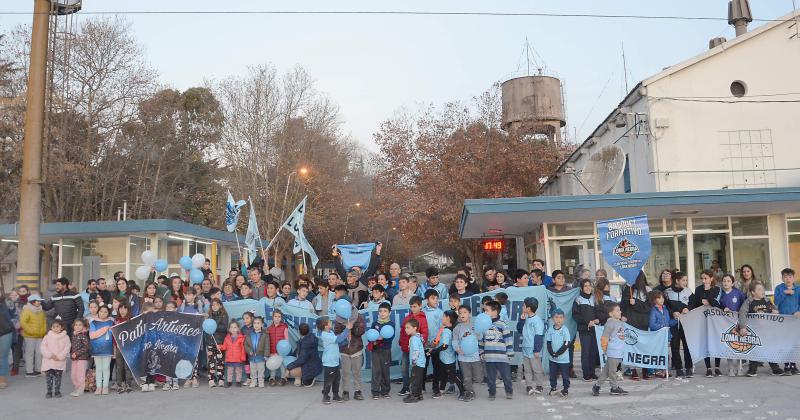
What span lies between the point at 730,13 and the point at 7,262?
1539 inches

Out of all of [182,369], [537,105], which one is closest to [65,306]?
[182,369]

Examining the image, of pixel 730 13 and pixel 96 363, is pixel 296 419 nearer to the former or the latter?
pixel 96 363

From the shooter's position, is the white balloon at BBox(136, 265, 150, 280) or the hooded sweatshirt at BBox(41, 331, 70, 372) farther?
the white balloon at BBox(136, 265, 150, 280)

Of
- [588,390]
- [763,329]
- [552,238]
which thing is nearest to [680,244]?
[552,238]

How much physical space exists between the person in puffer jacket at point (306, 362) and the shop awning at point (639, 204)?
20.5 feet

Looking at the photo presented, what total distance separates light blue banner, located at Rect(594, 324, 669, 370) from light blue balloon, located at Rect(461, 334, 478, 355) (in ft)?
7.81

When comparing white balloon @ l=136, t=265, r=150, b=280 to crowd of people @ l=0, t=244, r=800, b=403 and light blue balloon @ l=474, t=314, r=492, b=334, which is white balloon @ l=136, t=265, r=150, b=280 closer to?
crowd of people @ l=0, t=244, r=800, b=403

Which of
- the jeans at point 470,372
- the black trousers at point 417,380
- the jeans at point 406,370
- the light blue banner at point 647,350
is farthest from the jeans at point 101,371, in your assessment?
the light blue banner at point 647,350

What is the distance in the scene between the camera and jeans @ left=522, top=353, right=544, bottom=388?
30.5 ft

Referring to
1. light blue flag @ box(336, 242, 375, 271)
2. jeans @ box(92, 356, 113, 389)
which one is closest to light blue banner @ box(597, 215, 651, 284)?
light blue flag @ box(336, 242, 375, 271)

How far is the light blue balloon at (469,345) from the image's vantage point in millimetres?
8969

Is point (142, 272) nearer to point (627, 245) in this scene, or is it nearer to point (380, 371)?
point (380, 371)

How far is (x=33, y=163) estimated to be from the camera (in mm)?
15648

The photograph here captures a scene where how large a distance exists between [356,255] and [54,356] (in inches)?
242
